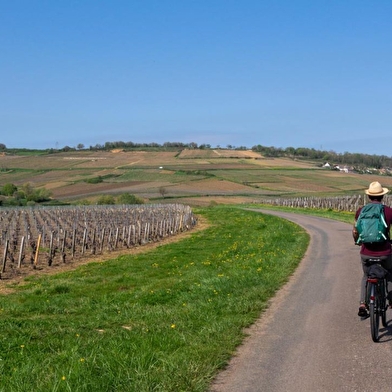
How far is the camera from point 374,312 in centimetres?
814

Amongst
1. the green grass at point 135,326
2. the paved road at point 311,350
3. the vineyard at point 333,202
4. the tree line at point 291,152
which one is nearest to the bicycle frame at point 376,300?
the paved road at point 311,350

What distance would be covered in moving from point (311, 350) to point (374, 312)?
105 cm

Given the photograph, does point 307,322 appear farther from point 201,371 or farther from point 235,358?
point 201,371

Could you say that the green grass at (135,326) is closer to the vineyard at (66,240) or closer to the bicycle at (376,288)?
the bicycle at (376,288)

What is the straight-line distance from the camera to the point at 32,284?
18.5 m

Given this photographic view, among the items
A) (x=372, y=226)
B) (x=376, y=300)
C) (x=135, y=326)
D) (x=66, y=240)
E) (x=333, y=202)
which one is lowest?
(x=66, y=240)

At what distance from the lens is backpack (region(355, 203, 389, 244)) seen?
850 centimetres

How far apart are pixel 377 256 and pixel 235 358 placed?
Answer: 8.58 ft

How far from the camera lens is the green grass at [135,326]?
660cm

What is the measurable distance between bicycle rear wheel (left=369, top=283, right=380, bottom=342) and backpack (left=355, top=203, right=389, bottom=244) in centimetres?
65

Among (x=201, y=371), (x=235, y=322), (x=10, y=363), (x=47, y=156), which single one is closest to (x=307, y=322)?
(x=235, y=322)

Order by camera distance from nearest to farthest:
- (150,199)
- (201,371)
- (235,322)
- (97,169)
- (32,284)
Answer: (201,371)
(235,322)
(32,284)
(150,199)
(97,169)

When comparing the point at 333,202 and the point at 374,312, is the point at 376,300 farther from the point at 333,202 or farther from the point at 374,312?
the point at 333,202

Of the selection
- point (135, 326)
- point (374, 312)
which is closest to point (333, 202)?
point (135, 326)
